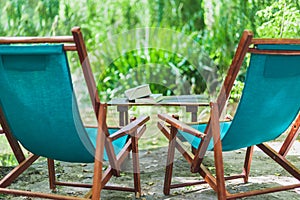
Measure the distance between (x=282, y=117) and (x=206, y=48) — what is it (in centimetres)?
364

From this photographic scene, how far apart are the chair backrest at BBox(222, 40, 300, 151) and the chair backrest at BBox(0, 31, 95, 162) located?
2.36 ft

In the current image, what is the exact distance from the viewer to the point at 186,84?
6145 millimetres

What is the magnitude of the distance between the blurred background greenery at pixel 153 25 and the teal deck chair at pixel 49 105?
8.07 feet

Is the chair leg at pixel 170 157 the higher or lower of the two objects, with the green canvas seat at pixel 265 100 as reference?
lower

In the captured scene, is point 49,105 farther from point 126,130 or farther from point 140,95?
point 140,95

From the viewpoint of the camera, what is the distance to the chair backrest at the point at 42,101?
2119mm

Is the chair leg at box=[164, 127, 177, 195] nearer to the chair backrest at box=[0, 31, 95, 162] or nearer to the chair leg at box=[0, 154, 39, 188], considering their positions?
the chair backrest at box=[0, 31, 95, 162]

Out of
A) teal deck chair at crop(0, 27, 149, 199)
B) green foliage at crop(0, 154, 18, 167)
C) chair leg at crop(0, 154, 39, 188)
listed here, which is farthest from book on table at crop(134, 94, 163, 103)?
green foliage at crop(0, 154, 18, 167)

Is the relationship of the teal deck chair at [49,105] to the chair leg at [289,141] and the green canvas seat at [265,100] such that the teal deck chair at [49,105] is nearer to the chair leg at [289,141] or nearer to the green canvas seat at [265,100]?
the green canvas seat at [265,100]

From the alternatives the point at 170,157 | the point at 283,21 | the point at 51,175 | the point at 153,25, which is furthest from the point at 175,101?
the point at 153,25

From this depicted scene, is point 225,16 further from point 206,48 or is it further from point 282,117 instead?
point 282,117

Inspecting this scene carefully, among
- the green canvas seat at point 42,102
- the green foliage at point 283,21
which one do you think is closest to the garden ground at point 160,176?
the green canvas seat at point 42,102

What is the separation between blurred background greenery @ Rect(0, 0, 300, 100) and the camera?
5.53 m

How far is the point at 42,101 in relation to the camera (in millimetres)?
2213
